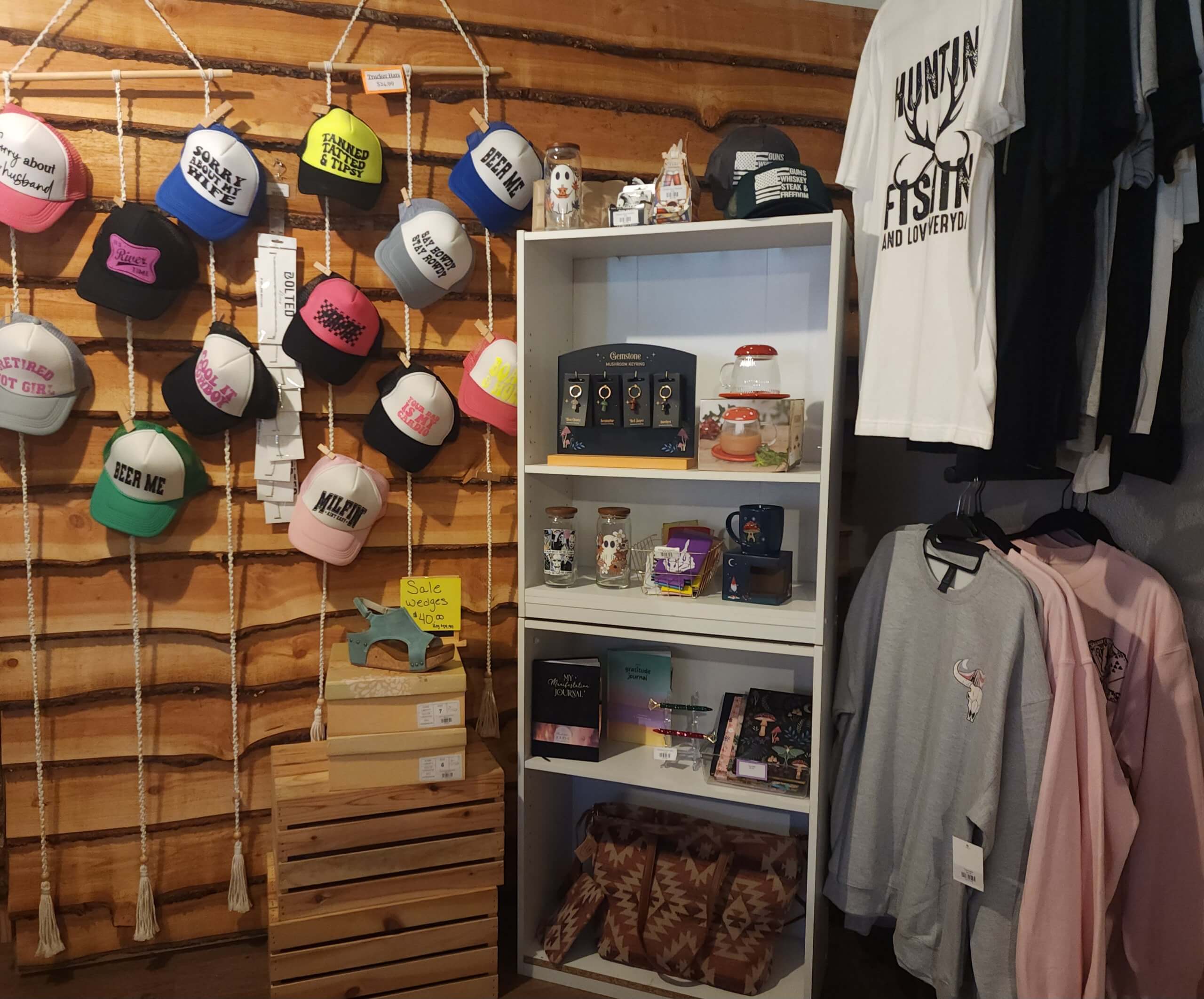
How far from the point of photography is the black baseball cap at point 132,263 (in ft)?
5.93

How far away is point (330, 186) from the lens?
1.87 meters

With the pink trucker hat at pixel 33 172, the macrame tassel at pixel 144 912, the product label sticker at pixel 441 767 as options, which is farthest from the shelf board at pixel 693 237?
the macrame tassel at pixel 144 912

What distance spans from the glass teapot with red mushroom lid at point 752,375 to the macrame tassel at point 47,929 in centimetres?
195

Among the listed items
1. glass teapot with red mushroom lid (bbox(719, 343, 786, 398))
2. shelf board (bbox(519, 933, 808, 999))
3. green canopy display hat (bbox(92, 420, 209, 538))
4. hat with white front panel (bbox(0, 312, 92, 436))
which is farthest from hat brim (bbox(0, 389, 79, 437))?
shelf board (bbox(519, 933, 808, 999))

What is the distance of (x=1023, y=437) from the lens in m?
1.37

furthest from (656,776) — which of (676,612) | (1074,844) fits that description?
(1074,844)

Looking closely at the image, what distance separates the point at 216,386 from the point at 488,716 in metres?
1.03

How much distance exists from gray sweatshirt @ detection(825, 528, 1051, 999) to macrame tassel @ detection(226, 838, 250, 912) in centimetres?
139

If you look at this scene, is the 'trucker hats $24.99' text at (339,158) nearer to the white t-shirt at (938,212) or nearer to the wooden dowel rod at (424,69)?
the wooden dowel rod at (424,69)

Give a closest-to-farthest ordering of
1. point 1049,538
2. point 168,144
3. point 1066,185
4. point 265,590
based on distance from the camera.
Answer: point 1066,185 < point 1049,538 < point 168,144 < point 265,590

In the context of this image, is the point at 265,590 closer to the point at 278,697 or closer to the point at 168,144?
the point at 278,697

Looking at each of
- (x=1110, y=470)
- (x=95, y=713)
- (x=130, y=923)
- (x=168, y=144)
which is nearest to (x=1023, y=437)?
(x=1110, y=470)

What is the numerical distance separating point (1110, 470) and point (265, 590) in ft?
6.06

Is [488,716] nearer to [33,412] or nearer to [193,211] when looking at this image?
[33,412]
